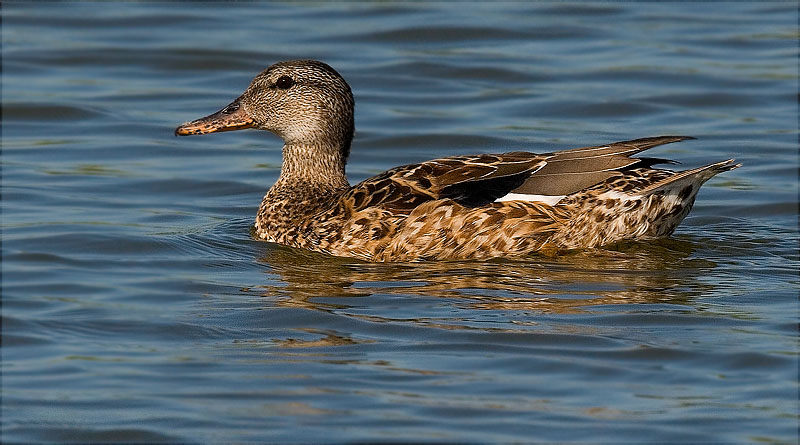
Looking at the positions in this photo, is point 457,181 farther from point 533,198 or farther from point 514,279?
point 514,279

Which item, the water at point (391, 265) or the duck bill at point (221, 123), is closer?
the water at point (391, 265)

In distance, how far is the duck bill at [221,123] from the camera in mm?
11234

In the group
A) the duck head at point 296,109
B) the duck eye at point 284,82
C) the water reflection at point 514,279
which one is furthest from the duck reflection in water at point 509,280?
the duck eye at point 284,82

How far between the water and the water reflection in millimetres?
27

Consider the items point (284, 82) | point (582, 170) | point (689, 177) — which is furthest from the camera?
point (284, 82)

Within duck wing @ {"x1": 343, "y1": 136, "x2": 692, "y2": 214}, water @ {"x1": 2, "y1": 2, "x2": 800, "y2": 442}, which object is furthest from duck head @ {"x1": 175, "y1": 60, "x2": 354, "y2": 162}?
duck wing @ {"x1": 343, "y1": 136, "x2": 692, "y2": 214}

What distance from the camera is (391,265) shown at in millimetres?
10258

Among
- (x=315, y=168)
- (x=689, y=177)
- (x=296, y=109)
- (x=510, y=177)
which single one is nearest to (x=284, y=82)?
(x=296, y=109)

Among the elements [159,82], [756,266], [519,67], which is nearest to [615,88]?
[519,67]

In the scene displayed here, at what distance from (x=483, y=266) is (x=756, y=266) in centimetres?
176

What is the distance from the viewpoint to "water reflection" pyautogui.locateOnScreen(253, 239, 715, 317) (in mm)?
9312

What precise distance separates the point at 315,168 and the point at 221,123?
0.75 metres

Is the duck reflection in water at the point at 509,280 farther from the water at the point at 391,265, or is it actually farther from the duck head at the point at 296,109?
the duck head at the point at 296,109

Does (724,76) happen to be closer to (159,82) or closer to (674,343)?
(159,82)
